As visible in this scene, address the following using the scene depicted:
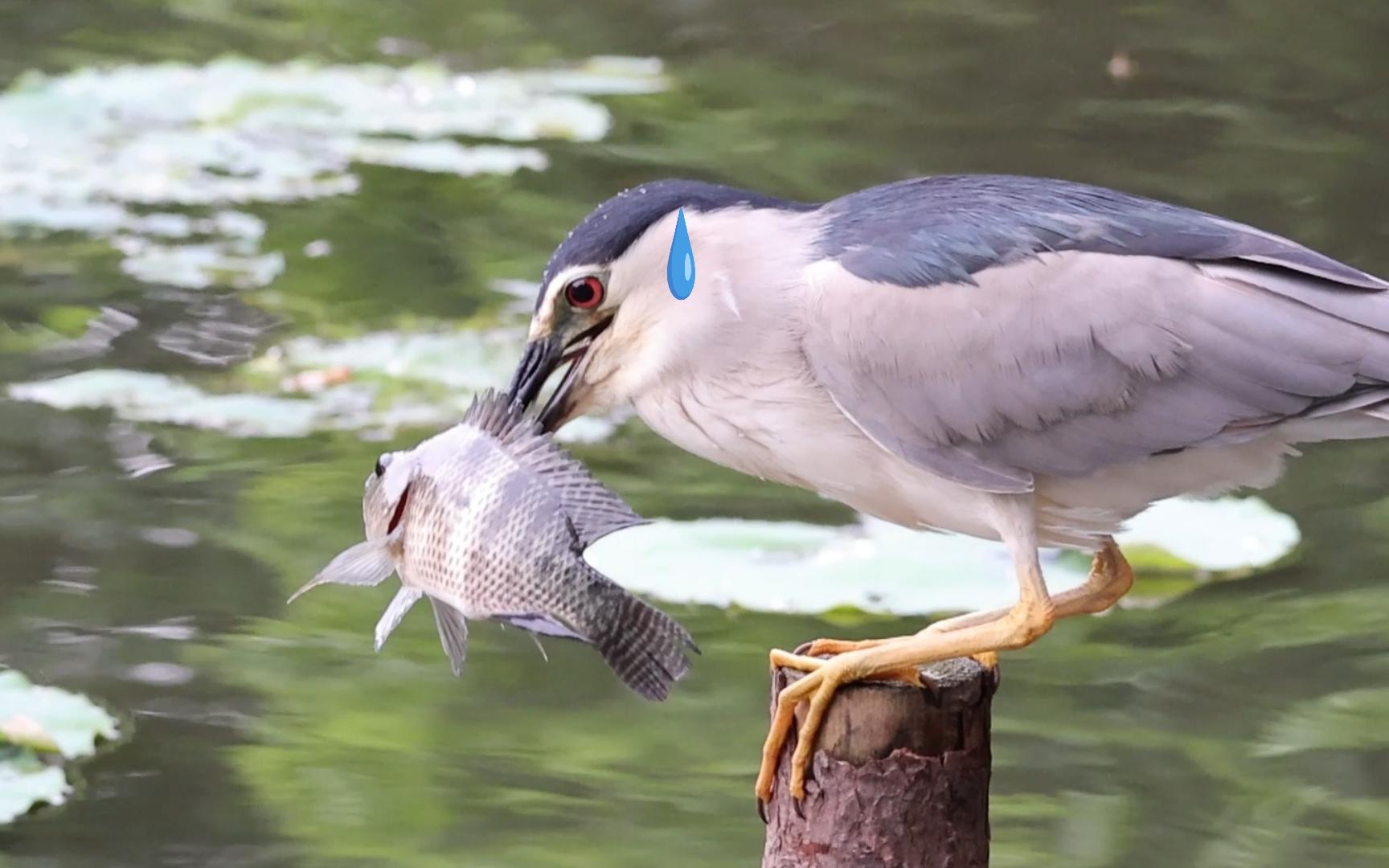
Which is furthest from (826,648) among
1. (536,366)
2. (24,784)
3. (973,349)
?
(24,784)

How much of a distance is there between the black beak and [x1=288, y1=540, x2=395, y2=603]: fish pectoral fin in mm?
342

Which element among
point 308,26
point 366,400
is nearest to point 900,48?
point 308,26

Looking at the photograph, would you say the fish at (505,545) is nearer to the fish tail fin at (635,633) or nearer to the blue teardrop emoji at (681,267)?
the fish tail fin at (635,633)

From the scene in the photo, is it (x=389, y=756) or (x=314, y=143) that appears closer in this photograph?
(x=389, y=756)

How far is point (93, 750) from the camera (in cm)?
439

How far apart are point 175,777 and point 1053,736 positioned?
1.80m

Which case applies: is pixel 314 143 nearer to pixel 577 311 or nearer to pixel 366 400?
pixel 366 400

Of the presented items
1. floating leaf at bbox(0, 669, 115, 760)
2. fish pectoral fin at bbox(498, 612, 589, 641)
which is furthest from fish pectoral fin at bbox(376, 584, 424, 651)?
floating leaf at bbox(0, 669, 115, 760)

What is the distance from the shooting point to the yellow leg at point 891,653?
285 cm

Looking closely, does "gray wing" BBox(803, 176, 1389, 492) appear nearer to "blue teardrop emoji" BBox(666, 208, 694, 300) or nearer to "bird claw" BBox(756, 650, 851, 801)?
"blue teardrop emoji" BBox(666, 208, 694, 300)

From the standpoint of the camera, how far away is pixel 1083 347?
10.2 feet

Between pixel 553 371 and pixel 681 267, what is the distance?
24 cm

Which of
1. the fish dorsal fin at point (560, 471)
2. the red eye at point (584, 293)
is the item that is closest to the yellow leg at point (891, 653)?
the fish dorsal fin at point (560, 471)

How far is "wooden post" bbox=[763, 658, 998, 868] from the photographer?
9.25 ft
